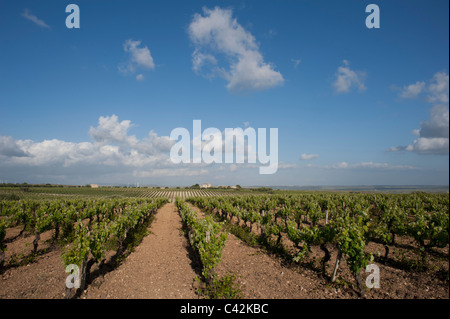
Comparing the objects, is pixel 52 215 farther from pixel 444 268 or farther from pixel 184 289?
pixel 444 268

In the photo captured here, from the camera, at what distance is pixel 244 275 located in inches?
347

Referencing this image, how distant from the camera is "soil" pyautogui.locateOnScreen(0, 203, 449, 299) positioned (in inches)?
283

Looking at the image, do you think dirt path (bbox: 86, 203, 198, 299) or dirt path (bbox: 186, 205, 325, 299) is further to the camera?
dirt path (bbox: 86, 203, 198, 299)

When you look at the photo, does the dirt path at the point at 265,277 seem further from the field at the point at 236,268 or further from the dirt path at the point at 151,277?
the dirt path at the point at 151,277

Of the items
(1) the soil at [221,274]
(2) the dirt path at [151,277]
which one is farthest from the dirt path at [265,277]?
(2) the dirt path at [151,277]

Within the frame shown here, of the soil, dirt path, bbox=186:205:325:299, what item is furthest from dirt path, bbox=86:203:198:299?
dirt path, bbox=186:205:325:299

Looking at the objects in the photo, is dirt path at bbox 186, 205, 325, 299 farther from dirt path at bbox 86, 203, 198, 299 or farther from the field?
dirt path at bbox 86, 203, 198, 299

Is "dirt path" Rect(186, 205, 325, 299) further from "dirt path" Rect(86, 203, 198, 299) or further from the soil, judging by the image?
"dirt path" Rect(86, 203, 198, 299)

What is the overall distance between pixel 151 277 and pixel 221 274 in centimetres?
303

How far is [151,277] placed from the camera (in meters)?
Result: 8.63

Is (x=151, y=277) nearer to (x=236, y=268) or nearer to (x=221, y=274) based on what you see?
(x=221, y=274)

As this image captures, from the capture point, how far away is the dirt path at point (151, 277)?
24.3ft
